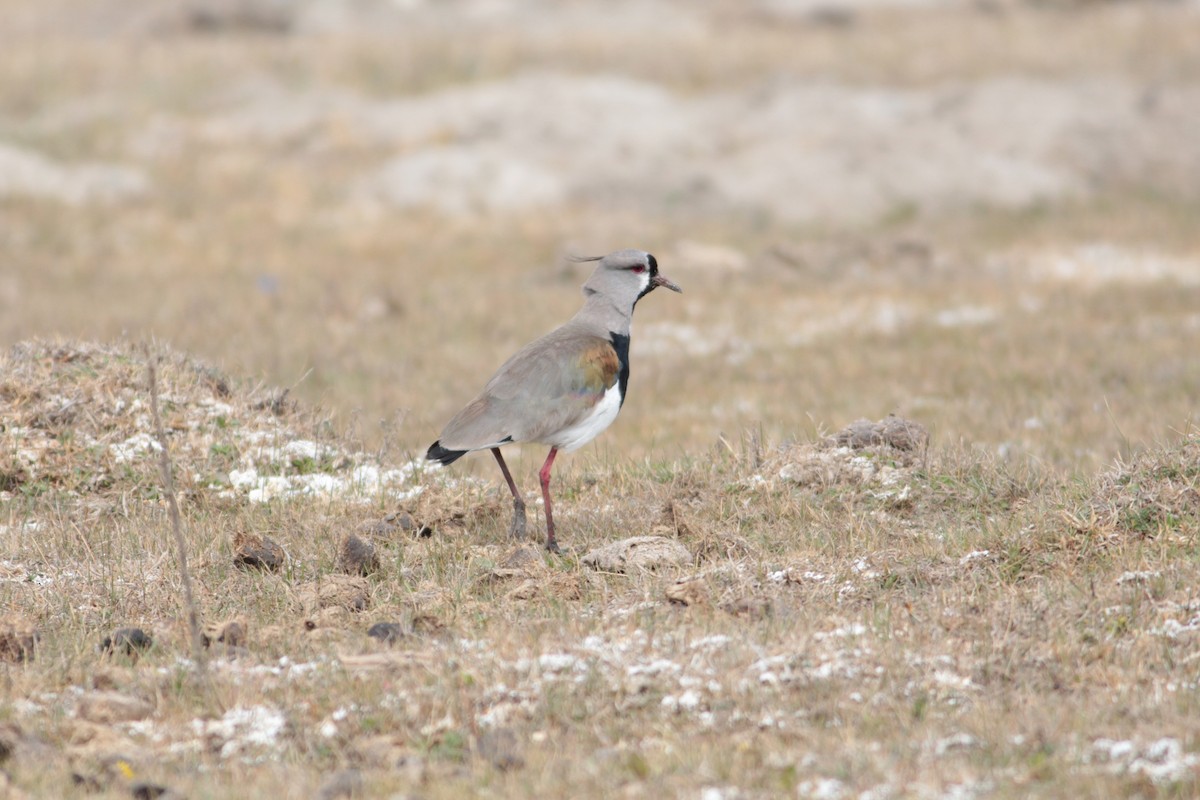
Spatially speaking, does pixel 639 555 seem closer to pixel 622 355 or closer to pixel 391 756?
pixel 622 355

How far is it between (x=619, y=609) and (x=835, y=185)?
20982 mm

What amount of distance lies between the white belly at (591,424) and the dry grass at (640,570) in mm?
568

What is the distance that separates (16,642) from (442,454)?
2201 millimetres

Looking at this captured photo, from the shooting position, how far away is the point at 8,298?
20188mm

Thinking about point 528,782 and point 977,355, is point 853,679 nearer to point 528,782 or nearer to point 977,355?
point 528,782

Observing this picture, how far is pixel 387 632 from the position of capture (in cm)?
655

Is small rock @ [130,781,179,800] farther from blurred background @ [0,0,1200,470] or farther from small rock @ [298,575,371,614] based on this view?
blurred background @ [0,0,1200,470]

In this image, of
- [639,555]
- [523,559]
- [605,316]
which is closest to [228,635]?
[523,559]

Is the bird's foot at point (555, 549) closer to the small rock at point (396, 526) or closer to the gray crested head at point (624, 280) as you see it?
the small rock at point (396, 526)

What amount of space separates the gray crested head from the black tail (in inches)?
52.2

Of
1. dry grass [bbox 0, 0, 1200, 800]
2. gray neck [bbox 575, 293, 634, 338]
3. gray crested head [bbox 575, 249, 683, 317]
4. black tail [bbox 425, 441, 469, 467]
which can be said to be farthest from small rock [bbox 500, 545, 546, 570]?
gray crested head [bbox 575, 249, 683, 317]

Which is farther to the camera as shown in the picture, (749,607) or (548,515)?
(548,515)

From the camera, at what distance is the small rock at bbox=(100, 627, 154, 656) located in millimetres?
6457

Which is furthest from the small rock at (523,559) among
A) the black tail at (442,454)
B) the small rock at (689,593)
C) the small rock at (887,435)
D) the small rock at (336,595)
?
the small rock at (887,435)
